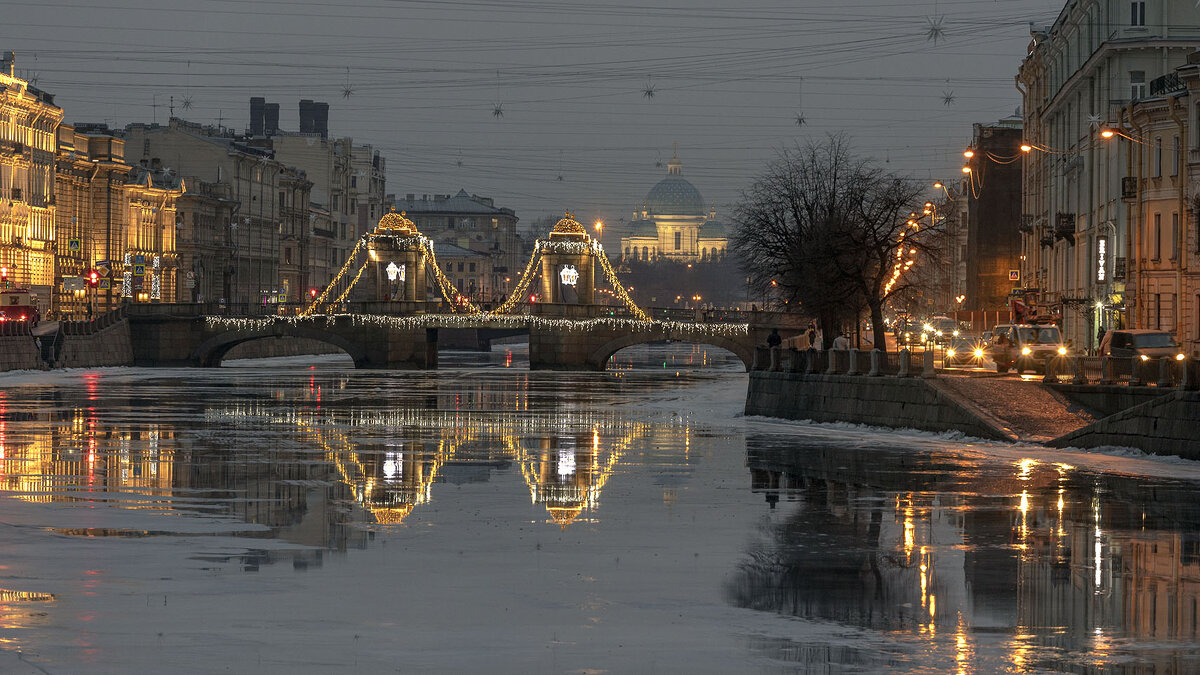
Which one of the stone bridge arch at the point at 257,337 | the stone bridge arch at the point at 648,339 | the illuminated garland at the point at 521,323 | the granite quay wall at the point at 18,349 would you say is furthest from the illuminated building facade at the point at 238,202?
the granite quay wall at the point at 18,349

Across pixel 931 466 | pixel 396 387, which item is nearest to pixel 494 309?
pixel 396 387

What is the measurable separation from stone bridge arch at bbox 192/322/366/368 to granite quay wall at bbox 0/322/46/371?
25229 mm

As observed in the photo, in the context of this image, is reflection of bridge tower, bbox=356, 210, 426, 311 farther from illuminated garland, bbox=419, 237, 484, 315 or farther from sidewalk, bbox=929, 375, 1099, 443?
sidewalk, bbox=929, 375, 1099, 443

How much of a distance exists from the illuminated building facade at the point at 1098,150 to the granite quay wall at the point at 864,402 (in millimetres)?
19057

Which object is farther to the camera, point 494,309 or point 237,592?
point 494,309

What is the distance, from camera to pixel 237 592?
58.7 feet

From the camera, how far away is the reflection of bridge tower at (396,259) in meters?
133

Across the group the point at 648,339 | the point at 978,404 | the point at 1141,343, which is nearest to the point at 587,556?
the point at 978,404

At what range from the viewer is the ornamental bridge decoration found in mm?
117312

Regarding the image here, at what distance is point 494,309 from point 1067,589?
355 feet

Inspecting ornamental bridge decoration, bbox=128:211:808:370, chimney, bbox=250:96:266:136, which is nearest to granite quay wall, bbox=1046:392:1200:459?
ornamental bridge decoration, bbox=128:211:808:370

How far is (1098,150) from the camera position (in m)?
78.9

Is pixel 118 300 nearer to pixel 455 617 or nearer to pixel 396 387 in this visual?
pixel 396 387

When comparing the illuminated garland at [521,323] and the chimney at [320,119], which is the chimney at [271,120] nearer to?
the chimney at [320,119]
